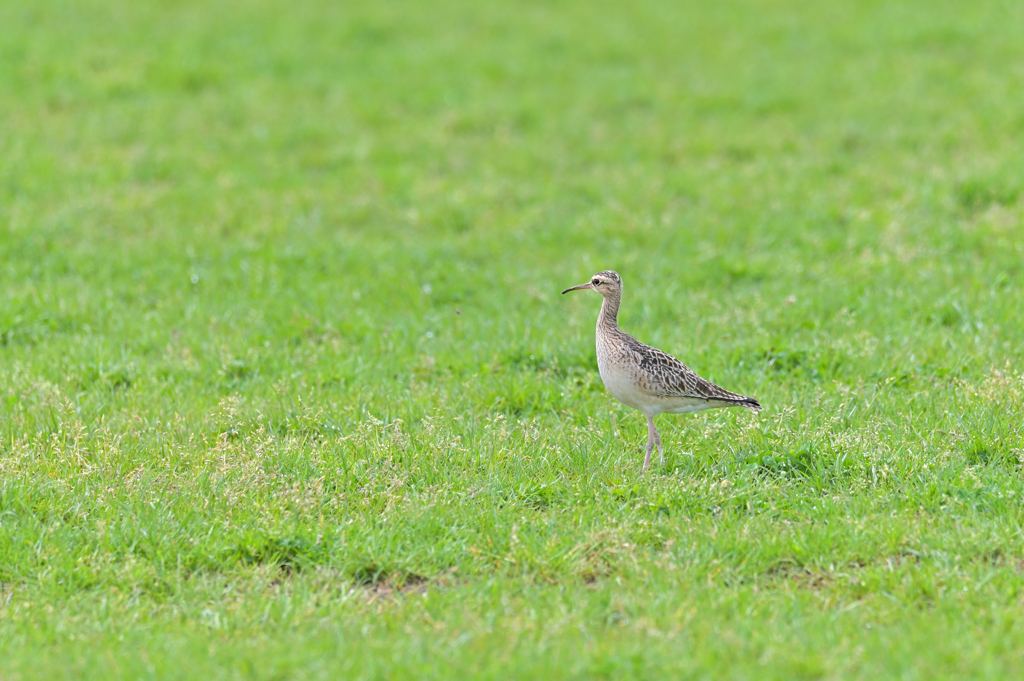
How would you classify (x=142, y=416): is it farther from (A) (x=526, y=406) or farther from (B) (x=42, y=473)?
(A) (x=526, y=406)

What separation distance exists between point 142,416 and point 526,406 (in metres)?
2.88

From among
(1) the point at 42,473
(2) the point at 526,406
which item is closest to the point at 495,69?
(2) the point at 526,406

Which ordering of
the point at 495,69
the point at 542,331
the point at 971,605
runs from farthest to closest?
the point at 495,69, the point at 542,331, the point at 971,605

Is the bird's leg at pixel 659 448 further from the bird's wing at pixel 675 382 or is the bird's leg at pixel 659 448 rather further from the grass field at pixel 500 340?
the bird's wing at pixel 675 382

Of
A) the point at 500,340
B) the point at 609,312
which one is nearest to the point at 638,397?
the point at 609,312

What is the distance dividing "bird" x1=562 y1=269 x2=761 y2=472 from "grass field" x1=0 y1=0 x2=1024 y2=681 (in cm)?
32

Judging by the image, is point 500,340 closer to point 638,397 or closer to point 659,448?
point 638,397

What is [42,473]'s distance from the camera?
7520 mm

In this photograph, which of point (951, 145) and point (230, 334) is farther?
point (951, 145)

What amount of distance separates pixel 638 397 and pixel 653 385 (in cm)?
15

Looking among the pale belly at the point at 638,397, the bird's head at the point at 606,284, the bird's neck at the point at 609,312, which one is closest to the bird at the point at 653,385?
the pale belly at the point at 638,397

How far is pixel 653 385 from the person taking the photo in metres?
7.59

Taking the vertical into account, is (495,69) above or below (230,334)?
above

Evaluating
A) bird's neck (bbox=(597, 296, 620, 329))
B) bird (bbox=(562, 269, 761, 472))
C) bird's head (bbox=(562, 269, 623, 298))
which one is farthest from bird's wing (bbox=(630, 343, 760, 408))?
bird's head (bbox=(562, 269, 623, 298))
